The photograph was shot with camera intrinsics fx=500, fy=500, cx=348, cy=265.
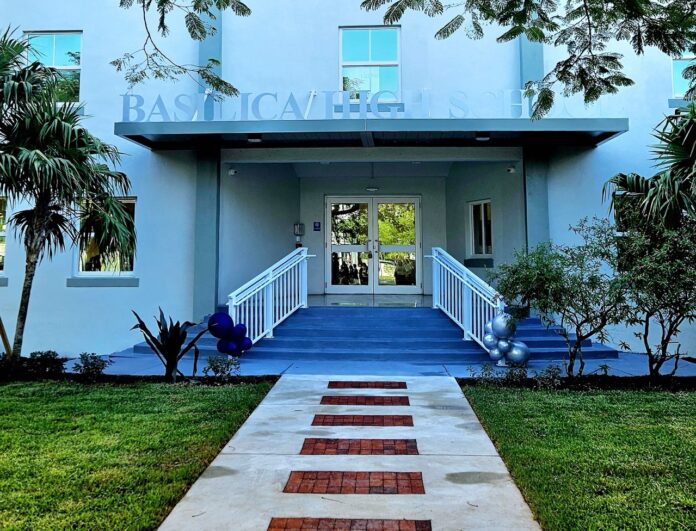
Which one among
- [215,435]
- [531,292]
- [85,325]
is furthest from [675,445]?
[85,325]

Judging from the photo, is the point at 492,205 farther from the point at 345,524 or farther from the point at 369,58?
the point at 345,524

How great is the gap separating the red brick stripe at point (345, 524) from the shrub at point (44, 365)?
525 cm

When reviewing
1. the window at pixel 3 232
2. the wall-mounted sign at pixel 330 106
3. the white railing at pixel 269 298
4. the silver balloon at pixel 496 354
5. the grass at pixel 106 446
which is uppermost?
the wall-mounted sign at pixel 330 106

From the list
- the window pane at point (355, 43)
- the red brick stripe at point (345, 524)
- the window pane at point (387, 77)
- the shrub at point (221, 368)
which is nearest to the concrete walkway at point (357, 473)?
the red brick stripe at point (345, 524)

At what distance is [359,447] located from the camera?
3936 millimetres

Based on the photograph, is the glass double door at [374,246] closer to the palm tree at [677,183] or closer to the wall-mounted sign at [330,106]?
the wall-mounted sign at [330,106]

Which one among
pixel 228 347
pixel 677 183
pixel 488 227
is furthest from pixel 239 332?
pixel 488 227

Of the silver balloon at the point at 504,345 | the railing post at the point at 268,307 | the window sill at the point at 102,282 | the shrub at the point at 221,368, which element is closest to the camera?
the shrub at the point at 221,368

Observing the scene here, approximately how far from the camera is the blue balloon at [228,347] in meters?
7.09

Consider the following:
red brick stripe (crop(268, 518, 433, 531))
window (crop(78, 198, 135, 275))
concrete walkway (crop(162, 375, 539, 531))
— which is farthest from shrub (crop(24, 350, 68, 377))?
red brick stripe (crop(268, 518, 433, 531))

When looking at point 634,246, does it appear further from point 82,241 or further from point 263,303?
point 82,241

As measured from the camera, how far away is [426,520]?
272 centimetres

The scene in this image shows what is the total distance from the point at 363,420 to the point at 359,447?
735 millimetres

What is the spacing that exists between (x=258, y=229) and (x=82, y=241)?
157 inches
